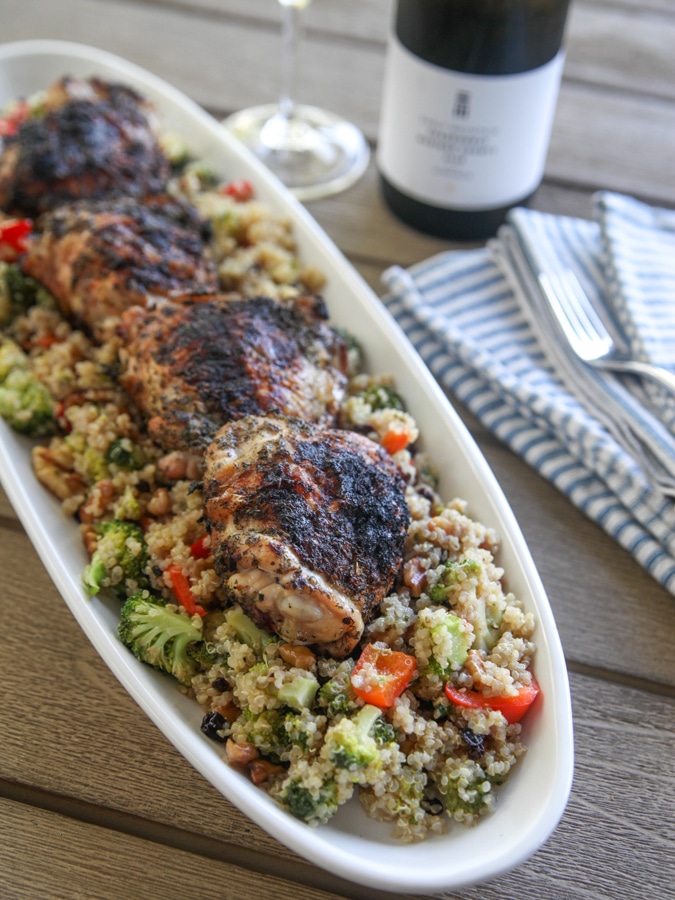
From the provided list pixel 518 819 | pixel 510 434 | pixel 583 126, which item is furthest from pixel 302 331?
pixel 583 126

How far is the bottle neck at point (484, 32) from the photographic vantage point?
8.27ft

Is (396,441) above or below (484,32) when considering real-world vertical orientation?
below

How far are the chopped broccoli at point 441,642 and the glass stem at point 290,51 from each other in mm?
2212

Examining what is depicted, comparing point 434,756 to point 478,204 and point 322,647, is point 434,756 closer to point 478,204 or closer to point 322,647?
point 322,647

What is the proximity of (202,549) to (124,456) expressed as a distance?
1.18ft

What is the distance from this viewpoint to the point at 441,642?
167 centimetres

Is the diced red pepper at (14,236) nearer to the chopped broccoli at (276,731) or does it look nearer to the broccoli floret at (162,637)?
the broccoli floret at (162,637)

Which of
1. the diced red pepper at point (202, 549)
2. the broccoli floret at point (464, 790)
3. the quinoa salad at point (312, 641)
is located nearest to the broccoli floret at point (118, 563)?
the quinoa salad at point (312, 641)

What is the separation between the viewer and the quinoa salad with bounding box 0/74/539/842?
1.57 metres

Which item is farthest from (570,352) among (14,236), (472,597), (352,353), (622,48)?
(622,48)

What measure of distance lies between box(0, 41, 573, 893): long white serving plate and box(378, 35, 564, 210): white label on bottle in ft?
1.57

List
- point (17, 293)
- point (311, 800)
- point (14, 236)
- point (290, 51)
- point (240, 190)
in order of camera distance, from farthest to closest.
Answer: point (290, 51) < point (240, 190) < point (14, 236) < point (17, 293) < point (311, 800)

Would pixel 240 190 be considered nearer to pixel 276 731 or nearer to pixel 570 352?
pixel 570 352

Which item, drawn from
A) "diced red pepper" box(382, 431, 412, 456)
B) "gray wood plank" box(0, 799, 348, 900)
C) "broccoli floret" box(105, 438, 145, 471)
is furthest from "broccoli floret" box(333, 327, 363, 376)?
"gray wood plank" box(0, 799, 348, 900)
